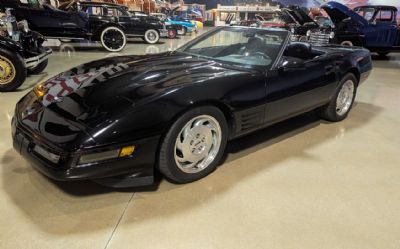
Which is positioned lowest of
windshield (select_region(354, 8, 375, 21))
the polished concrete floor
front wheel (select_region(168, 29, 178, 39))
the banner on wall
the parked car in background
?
the polished concrete floor

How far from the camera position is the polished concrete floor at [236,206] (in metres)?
1.62

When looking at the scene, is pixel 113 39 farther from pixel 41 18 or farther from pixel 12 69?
pixel 12 69

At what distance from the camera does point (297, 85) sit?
2.67 metres

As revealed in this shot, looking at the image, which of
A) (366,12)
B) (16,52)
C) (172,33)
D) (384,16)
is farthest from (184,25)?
(16,52)

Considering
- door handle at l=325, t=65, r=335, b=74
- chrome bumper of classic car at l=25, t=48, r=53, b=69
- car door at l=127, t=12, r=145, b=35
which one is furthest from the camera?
car door at l=127, t=12, r=145, b=35

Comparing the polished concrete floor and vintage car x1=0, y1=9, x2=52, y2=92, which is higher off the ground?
vintage car x1=0, y1=9, x2=52, y2=92

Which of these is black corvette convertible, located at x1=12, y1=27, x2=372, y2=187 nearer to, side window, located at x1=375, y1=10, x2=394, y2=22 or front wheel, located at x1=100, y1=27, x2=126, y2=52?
front wheel, located at x1=100, y1=27, x2=126, y2=52

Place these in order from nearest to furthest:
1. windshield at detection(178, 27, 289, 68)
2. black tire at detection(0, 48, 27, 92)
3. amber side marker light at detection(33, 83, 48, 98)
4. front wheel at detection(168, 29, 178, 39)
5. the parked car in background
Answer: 1. amber side marker light at detection(33, 83, 48, 98)
2. windshield at detection(178, 27, 289, 68)
3. black tire at detection(0, 48, 27, 92)
4. front wheel at detection(168, 29, 178, 39)
5. the parked car in background

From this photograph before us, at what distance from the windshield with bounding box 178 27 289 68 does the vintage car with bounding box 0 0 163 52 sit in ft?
20.0

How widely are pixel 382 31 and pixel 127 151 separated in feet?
30.9

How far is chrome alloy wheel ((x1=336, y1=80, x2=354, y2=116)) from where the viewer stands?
3.51m

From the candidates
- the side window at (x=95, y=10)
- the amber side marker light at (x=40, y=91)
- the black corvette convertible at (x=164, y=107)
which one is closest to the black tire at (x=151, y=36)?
the side window at (x=95, y=10)

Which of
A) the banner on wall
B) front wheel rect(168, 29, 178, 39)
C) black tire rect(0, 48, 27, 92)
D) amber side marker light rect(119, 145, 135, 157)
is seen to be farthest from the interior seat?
the banner on wall

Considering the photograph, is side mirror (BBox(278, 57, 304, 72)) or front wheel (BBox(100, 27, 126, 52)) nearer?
side mirror (BBox(278, 57, 304, 72))
